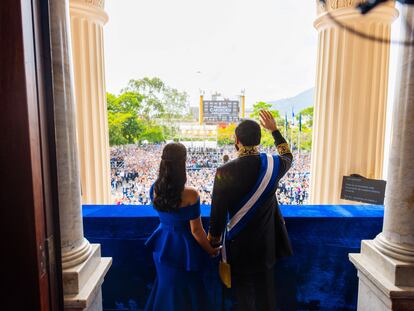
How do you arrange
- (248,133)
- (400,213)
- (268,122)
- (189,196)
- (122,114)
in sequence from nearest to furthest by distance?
(248,133), (189,196), (400,213), (268,122), (122,114)

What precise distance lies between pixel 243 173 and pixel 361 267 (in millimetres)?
1544

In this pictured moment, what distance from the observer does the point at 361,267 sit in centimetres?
254

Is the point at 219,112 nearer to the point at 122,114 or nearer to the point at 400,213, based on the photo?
the point at 122,114

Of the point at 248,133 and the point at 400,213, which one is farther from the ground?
the point at 248,133

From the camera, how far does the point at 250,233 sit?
217 centimetres

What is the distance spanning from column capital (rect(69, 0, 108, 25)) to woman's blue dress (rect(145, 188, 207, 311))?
572 centimetres

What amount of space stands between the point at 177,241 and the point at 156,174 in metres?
17.6

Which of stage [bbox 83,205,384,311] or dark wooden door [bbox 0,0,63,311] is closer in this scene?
dark wooden door [bbox 0,0,63,311]

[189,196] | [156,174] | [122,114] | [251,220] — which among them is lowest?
[156,174]

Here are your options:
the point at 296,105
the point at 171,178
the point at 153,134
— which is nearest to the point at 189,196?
the point at 171,178

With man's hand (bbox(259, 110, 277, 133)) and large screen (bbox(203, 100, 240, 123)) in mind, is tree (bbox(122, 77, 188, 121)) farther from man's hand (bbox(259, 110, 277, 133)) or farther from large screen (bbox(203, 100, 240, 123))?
man's hand (bbox(259, 110, 277, 133))

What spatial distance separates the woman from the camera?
2.14 m

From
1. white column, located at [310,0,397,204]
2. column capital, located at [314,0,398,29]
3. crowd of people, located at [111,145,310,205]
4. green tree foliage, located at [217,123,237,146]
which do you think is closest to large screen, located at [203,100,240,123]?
green tree foliage, located at [217,123,237,146]

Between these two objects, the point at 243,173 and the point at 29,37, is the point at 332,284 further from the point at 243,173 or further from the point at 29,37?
the point at 29,37
